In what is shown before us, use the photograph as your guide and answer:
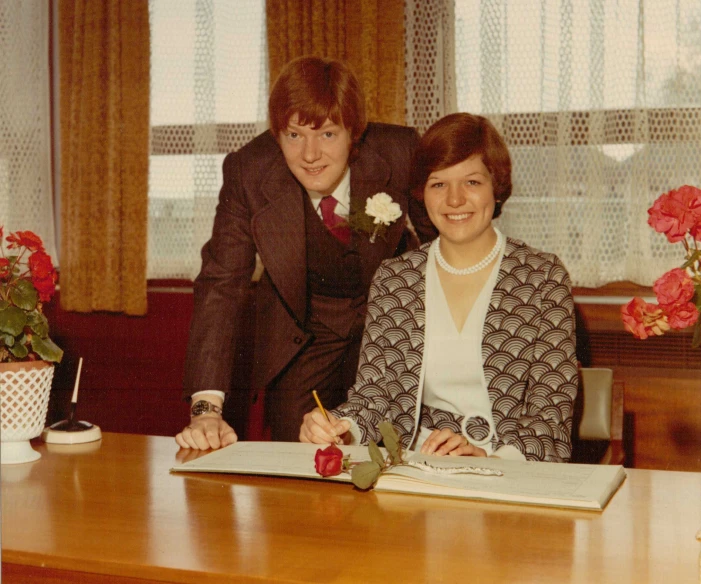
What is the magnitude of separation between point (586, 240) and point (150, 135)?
1.94 m

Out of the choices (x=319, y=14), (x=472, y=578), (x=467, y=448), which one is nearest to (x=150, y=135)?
(x=319, y=14)

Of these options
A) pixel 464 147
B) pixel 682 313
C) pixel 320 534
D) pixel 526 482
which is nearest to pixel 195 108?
pixel 464 147

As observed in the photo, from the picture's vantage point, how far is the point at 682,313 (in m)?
1.27

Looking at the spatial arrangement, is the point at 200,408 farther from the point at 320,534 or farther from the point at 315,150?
the point at 320,534

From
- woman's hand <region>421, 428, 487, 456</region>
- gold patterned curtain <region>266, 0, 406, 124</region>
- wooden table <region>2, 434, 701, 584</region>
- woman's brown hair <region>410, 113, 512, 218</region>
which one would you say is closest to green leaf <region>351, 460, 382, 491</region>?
wooden table <region>2, 434, 701, 584</region>

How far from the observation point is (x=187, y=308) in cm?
390

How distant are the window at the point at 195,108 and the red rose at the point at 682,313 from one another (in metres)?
2.65

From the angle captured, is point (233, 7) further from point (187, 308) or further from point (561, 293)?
point (561, 293)

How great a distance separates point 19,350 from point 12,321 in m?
0.07

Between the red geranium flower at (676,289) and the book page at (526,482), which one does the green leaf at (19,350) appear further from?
the red geranium flower at (676,289)

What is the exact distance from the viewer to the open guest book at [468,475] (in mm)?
1476

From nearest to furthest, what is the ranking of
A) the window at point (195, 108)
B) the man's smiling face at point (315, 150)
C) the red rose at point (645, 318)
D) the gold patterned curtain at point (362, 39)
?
the red rose at point (645, 318), the man's smiling face at point (315, 150), the gold patterned curtain at point (362, 39), the window at point (195, 108)

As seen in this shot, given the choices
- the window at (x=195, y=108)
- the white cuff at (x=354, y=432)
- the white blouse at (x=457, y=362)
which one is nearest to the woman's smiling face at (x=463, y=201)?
the white blouse at (x=457, y=362)

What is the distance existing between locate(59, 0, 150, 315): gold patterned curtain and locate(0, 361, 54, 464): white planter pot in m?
2.03
